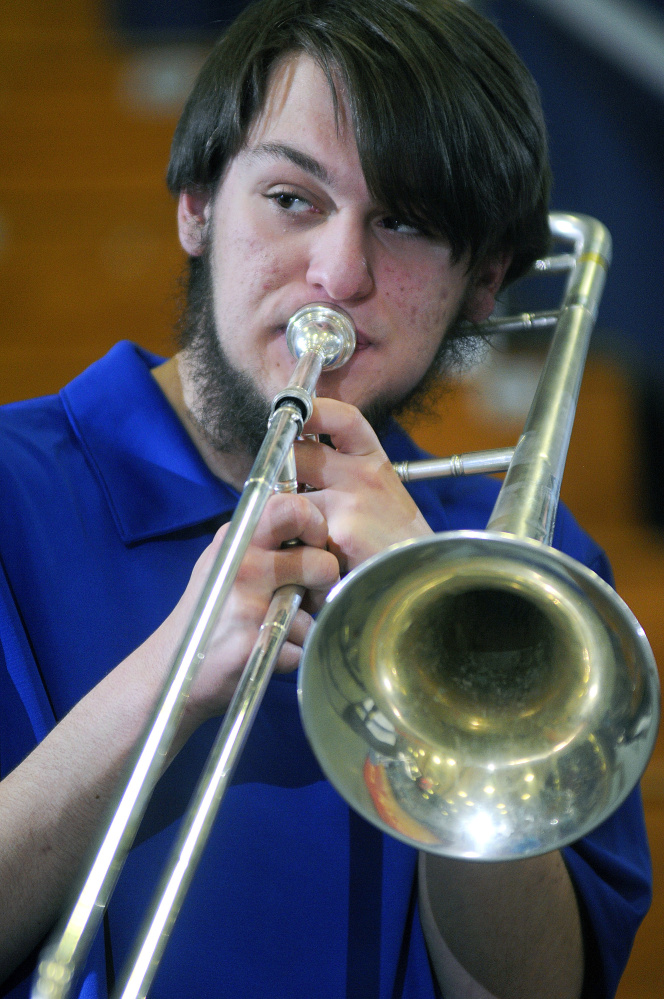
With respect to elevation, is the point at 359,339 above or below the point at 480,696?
above

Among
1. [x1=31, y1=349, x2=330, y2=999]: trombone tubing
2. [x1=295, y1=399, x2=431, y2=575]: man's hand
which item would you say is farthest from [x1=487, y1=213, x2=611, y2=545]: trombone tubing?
[x1=31, y1=349, x2=330, y2=999]: trombone tubing

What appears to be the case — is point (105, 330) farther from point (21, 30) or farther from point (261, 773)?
point (261, 773)

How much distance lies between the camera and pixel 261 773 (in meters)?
1.07

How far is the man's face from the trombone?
0.22 m

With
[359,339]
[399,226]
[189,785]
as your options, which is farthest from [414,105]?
[189,785]

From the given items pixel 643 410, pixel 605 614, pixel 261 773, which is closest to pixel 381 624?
pixel 605 614

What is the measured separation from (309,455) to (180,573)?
279 millimetres

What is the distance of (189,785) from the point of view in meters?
1.04

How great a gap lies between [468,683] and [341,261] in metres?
0.50

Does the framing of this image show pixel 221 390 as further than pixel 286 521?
Yes

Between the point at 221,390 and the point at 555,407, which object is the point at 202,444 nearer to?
the point at 221,390

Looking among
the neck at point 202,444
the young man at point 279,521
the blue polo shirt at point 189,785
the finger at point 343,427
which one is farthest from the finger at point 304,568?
the neck at point 202,444

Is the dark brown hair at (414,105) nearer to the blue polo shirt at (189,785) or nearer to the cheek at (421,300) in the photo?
the cheek at (421,300)

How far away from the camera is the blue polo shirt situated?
3.29 ft
